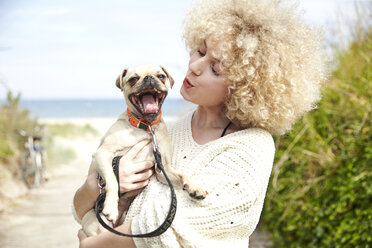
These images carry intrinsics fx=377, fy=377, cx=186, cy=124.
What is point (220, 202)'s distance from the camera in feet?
5.86

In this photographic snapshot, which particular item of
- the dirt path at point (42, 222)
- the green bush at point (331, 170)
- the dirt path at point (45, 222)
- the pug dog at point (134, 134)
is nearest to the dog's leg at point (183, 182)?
the pug dog at point (134, 134)

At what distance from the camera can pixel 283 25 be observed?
6.71 ft

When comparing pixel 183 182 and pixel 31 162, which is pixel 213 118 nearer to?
pixel 183 182

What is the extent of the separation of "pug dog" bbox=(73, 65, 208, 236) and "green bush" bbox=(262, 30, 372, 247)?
2.20 meters

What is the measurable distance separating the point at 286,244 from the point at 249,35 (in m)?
2.98

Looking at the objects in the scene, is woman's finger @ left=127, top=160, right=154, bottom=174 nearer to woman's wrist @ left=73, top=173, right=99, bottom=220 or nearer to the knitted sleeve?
the knitted sleeve

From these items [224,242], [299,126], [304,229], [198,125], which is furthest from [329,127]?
[224,242]

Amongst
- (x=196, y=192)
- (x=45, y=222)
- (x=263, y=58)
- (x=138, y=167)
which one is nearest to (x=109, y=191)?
(x=138, y=167)

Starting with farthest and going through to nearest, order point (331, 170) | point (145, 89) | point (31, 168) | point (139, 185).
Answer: point (31, 168) < point (331, 170) < point (145, 89) < point (139, 185)

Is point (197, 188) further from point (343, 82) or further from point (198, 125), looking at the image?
point (343, 82)

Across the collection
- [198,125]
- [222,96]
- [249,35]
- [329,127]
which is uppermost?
[249,35]

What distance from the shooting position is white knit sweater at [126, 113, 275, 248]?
1736 mm

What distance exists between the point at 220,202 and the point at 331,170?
8.59 ft

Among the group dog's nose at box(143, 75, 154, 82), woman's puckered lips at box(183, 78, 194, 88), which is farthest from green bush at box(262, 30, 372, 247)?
dog's nose at box(143, 75, 154, 82)
